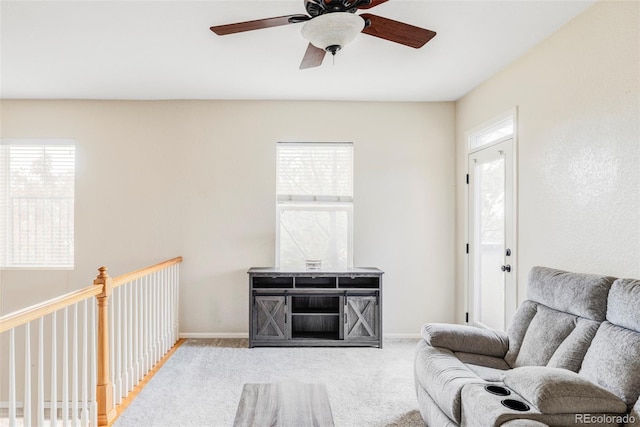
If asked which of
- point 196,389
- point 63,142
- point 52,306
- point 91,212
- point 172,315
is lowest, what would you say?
point 196,389

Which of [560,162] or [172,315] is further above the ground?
[560,162]

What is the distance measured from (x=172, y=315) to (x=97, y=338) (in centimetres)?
158

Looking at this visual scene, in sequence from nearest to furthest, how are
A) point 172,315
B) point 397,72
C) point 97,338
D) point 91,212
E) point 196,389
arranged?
point 97,338 → point 196,389 → point 397,72 → point 172,315 → point 91,212

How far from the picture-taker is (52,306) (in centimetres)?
205

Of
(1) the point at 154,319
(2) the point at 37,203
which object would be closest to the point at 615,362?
(1) the point at 154,319

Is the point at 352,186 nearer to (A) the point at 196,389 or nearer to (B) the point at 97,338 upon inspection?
(A) the point at 196,389

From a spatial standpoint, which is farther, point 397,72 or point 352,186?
point 352,186

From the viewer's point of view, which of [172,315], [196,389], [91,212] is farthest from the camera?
[91,212]

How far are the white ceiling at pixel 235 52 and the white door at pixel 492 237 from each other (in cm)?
85

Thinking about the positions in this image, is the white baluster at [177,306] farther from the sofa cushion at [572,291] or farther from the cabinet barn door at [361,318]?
the sofa cushion at [572,291]

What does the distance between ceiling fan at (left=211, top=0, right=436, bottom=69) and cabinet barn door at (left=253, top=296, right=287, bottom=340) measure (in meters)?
2.69

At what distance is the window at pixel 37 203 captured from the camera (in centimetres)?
444

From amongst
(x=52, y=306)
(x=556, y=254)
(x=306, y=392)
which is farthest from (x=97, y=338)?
(x=556, y=254)

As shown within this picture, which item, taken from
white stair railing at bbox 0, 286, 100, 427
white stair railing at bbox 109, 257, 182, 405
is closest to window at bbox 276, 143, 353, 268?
white stair railing at bbox 109, 257, 182, 405
